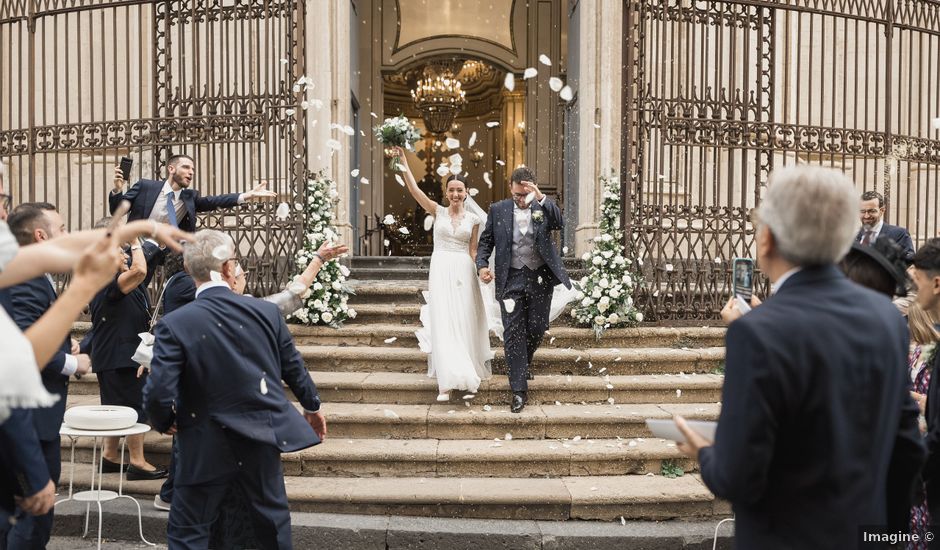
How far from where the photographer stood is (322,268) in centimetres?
754

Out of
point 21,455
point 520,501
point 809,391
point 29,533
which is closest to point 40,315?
point 29,533

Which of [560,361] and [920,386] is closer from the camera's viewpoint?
[920,386]

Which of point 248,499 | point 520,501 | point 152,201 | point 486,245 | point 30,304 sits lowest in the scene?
point 520,501

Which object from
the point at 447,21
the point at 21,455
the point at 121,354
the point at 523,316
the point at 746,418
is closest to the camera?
the point at 746,418

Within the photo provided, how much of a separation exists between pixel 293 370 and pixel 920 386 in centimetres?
285

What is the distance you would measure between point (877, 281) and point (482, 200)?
16.8m

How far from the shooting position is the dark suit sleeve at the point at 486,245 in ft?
21.6

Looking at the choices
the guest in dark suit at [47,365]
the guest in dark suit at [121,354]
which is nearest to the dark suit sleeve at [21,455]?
→ the guest in dark suit at [47,365]

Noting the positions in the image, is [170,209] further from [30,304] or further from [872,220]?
[872,220]

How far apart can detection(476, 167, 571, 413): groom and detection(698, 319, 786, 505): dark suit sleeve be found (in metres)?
4.54

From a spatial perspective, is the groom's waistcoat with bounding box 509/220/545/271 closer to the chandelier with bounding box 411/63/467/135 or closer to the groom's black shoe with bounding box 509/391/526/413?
the groom's black shoe with bounding box 509/391/526/413

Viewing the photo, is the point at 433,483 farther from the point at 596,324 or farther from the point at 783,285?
the point at 783,285

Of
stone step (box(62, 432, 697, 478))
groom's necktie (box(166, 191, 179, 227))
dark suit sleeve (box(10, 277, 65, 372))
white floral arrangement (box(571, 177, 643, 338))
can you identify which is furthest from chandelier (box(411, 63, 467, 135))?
dark suit sleeve (box(10, 277, 65, 372))

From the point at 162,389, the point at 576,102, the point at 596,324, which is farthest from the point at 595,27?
the point at 162,389
